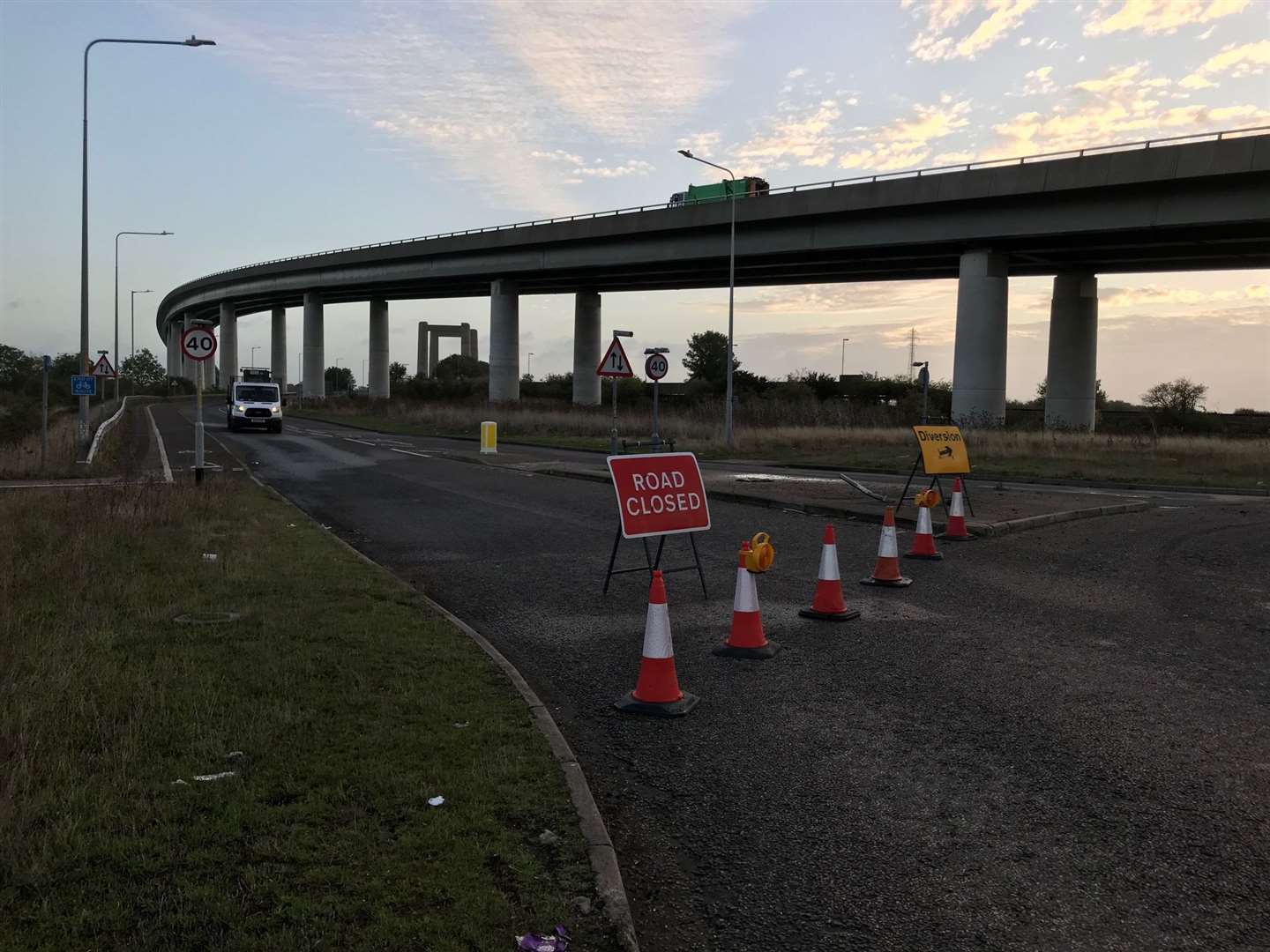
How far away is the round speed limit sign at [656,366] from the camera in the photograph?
78.0 feet

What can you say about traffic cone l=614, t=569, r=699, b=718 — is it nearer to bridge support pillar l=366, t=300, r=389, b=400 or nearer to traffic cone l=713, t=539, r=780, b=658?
traffic cone l=713, t=539, r=780, b=658

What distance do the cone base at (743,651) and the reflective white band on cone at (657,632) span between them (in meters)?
1.27

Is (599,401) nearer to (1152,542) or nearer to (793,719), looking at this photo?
(1152,542)

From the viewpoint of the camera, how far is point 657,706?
593cm

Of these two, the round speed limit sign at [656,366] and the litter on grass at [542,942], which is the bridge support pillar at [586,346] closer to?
the round speed limit sign at [656,366]

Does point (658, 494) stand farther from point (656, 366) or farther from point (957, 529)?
point (656, 366)

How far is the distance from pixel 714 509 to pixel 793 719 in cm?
1083

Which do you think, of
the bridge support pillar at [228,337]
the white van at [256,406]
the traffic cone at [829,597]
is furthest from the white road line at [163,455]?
the bridge support pillar at [228,337]

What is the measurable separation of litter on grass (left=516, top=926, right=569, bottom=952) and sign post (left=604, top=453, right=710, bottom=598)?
17.7ft

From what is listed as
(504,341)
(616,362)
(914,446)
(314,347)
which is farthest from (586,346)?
(616,362)

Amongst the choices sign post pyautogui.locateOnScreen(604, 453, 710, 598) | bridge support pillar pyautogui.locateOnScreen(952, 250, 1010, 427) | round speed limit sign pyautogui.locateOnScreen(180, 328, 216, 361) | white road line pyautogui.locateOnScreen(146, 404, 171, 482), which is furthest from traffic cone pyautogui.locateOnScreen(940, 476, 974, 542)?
bridge support pillar pyautogui.locateOnScreen(952, 250, 1010, 427)

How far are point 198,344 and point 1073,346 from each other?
4152 centimetres

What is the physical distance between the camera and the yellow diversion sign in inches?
559

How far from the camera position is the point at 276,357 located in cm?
10369
